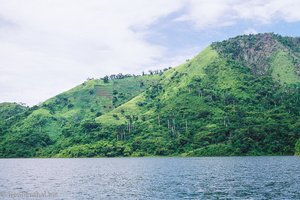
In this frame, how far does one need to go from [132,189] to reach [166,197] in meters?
18.1

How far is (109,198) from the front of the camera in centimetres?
8312

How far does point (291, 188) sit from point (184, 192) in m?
26.0

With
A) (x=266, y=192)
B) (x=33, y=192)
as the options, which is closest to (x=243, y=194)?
(x=266, y=192)

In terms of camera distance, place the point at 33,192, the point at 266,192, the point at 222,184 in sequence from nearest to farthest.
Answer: the point at 266,192 → the point at 33,192 → the point at 222,184

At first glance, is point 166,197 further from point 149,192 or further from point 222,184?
point 222,184

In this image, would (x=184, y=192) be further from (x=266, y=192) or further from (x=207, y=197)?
(x=266, y=192)

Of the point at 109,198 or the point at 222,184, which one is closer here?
the point at 109,198

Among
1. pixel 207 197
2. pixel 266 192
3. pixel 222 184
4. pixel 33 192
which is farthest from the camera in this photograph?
pixel 222 184

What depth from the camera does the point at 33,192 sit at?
3698 inches

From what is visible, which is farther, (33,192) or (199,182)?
(199,182)

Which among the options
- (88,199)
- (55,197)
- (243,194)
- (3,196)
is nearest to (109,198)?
(88,199)

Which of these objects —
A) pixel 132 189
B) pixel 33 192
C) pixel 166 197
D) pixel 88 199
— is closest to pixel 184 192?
pixel 166 197

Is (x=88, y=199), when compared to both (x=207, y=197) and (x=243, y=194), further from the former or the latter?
(x=243, y=194)

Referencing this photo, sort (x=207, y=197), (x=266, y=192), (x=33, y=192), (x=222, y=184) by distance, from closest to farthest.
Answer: (x=207, y=197)
(x=266, y=192)
(x=33, y=192)
(x=222, y=184)
